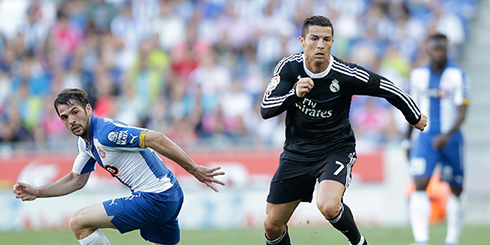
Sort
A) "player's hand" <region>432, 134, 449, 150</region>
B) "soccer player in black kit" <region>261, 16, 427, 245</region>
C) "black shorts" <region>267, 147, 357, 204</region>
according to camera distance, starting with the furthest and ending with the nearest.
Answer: "player's hand" <region>432, 134, 449, 150</region>
"black shorts" <region>267, 147, 357, 204</region>
"soccer player in black kit" <region>261, 16, 427, 245</region>

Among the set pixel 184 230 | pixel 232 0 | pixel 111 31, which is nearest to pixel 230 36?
pixel 232 0

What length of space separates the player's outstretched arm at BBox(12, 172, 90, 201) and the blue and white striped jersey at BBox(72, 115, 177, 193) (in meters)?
0.25

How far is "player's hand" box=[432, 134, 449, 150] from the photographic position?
9531 millimetres

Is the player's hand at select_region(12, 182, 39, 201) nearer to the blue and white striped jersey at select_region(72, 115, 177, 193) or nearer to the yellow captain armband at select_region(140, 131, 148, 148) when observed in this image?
the blue and white striped jersey at select_region(72, 115, 177, 193)

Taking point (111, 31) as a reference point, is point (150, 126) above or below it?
below

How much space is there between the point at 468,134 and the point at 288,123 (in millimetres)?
10669

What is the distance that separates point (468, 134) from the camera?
16.8 meters

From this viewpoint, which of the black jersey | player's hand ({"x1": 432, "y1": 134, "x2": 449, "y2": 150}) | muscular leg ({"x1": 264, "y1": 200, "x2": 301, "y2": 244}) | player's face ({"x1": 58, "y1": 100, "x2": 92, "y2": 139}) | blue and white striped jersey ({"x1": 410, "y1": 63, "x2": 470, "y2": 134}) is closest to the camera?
player's face ({"x1": 58, "y1": 100, "x2": 92, "y2": 139})

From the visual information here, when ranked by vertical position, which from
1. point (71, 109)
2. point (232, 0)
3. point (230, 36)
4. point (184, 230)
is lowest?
point (184, 230)

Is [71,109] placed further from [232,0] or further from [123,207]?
[232,0]

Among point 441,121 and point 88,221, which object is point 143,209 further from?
point 441,121

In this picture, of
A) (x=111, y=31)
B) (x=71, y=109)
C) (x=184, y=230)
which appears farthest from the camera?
(x=111, y=31)

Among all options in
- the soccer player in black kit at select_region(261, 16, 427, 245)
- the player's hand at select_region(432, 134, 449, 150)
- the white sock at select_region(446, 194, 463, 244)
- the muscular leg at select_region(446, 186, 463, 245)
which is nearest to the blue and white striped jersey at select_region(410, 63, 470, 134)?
the player's hand at select_region(432, 134, 449, 150)

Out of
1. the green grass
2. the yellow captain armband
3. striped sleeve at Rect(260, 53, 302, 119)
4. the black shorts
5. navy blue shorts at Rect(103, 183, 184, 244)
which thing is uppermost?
striped sleeve at Rect(260, 53, 302, 119)
